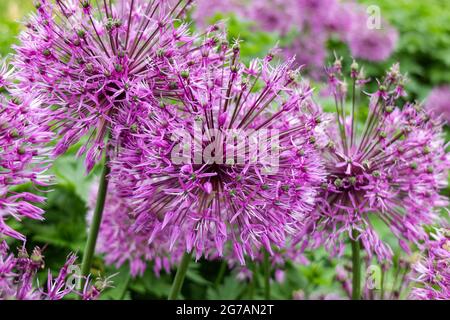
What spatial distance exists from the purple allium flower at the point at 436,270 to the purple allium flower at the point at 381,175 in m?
0.14

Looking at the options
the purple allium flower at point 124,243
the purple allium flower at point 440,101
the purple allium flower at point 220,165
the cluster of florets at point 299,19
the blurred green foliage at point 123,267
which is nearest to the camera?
the purple allium flower at point 220,165

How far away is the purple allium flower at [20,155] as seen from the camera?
4.99 ft

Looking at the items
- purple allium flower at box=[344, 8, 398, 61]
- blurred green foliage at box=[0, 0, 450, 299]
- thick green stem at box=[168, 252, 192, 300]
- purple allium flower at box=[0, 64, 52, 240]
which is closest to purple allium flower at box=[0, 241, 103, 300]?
purple allium flower at box=[0, 64, 52, 240]

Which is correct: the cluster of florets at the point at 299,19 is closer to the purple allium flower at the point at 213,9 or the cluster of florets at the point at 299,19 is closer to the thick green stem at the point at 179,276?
the purple allium flower at the point at 213,9

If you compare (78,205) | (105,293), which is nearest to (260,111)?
(105,293)

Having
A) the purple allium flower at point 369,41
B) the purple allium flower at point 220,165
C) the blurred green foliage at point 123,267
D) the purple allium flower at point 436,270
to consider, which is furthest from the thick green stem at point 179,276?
the purple allium flower at point 369,41

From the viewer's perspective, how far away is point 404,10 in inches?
371

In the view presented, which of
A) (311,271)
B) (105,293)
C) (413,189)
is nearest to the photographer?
(413,189)

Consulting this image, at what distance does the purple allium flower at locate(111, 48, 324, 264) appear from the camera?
175 centimetres

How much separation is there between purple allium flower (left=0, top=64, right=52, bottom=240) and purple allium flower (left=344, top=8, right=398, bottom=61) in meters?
5.37

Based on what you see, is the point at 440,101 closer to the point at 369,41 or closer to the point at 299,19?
the point at 369,41

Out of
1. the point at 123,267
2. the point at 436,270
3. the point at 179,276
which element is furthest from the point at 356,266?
the point at 123,267
